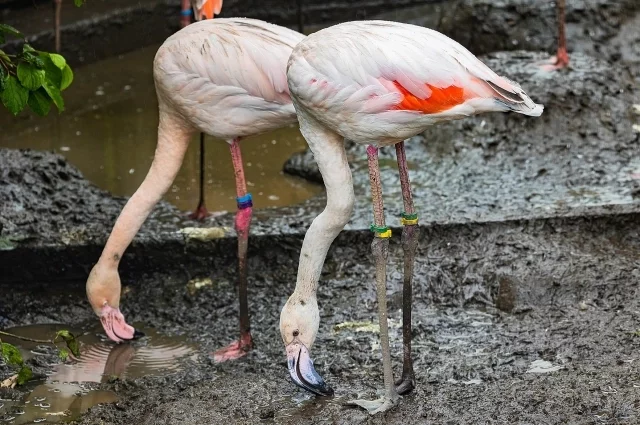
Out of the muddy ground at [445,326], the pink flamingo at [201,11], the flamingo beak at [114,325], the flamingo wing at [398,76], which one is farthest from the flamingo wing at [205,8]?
the flamingo wing at [398,76]

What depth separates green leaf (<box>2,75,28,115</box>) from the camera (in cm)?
412

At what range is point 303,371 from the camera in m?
4.29

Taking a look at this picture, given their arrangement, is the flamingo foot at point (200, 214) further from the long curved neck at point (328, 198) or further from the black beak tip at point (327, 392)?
the black beak tip at point (327, 392)

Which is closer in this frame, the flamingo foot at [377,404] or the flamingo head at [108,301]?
the flamingo foot at [377,404]

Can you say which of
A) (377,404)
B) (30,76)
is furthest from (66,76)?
(377,404)

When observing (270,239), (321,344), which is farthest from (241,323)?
(270,239)

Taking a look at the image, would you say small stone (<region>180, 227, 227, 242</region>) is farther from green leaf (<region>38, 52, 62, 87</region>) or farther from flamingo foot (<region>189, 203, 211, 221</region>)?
green leaf (<region>38, 52, 62, 87</region>)

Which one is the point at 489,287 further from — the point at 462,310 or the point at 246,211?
A: the point at 246,211

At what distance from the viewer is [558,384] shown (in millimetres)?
4121

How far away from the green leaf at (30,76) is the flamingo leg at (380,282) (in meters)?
1.31

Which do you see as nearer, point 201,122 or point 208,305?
point 201,122

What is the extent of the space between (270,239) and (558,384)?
2.02 meters

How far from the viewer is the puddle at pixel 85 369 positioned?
179 inches

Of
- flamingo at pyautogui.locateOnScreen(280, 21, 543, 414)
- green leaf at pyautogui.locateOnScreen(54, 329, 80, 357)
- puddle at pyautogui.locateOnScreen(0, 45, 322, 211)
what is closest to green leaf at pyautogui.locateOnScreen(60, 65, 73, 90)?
flamingo at pyautogui.locateOnScreen(280, 21, 543, 414)
